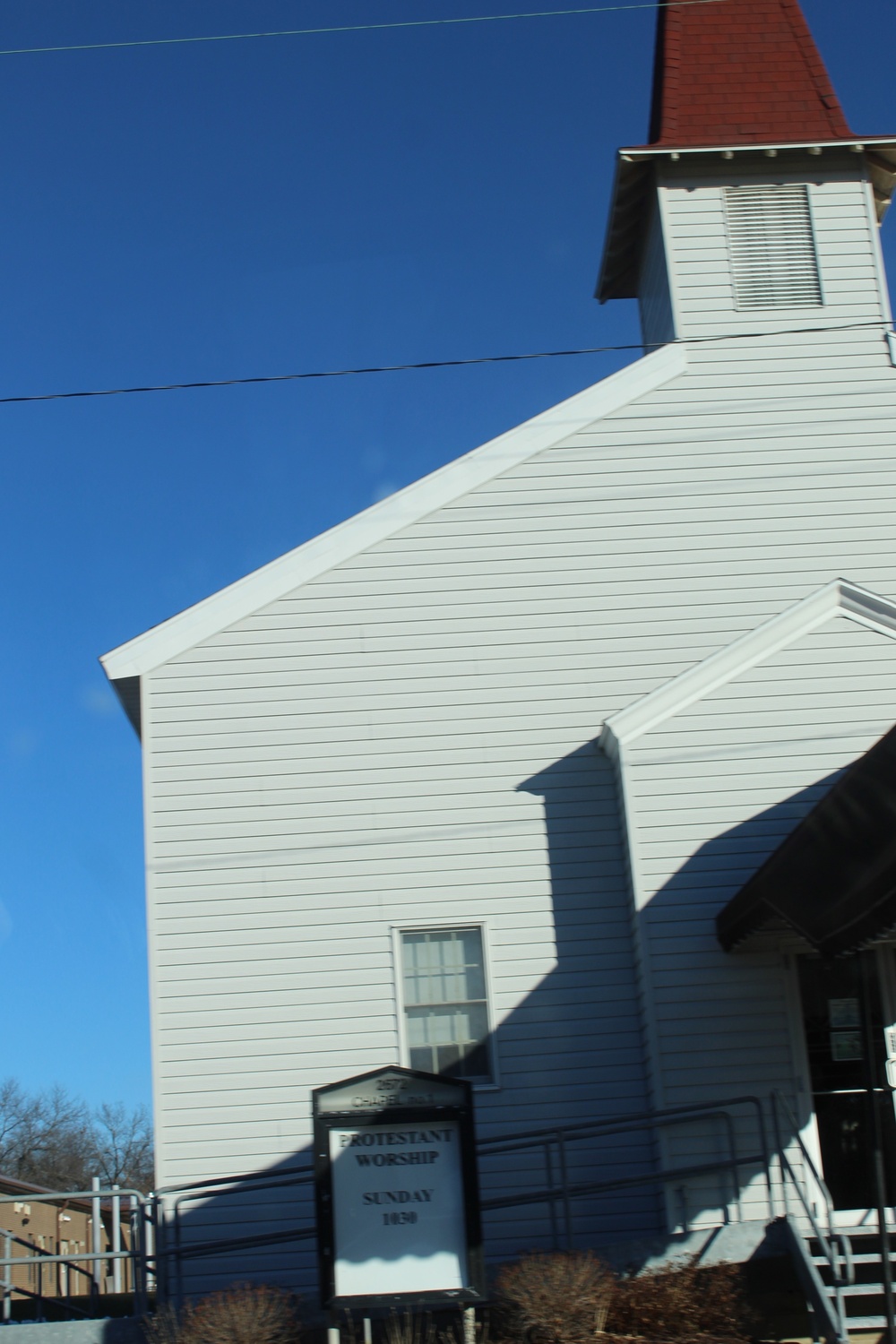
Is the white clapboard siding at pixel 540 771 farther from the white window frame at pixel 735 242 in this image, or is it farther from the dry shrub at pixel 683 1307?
the dry shrub at pixel 683 1307

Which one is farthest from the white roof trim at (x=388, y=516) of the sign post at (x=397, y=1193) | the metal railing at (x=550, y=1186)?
the sign post at (x=397, y=1193)

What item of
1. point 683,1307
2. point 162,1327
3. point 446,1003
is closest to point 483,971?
point 446,1003

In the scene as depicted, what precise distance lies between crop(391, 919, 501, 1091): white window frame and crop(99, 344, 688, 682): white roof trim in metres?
3.57

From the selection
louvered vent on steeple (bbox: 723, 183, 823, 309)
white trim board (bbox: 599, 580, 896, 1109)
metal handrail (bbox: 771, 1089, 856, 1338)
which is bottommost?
metal handrail (bbox: 771, 1089, 856, 1338)

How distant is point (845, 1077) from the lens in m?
12.2

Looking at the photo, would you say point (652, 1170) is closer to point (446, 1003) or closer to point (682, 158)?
point (446, 1003)

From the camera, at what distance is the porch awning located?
886cm

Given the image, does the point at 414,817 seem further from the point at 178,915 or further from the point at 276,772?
the point at 178,915

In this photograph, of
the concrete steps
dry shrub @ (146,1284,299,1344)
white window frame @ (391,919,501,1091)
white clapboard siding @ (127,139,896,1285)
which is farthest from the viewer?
white window frame @ (391,919,501,1091)

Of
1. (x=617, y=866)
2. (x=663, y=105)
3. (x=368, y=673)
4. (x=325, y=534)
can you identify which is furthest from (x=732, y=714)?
(x=663, y=105)

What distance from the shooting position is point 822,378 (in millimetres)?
15305

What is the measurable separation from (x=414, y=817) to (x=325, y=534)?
303cm

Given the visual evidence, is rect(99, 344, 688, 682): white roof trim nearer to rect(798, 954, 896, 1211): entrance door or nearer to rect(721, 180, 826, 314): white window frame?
rect(721, 180, 826, 314): white window frame

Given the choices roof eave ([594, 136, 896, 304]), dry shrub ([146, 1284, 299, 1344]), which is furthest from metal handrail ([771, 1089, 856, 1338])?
roof eave ([594, 136, 896, 304])
